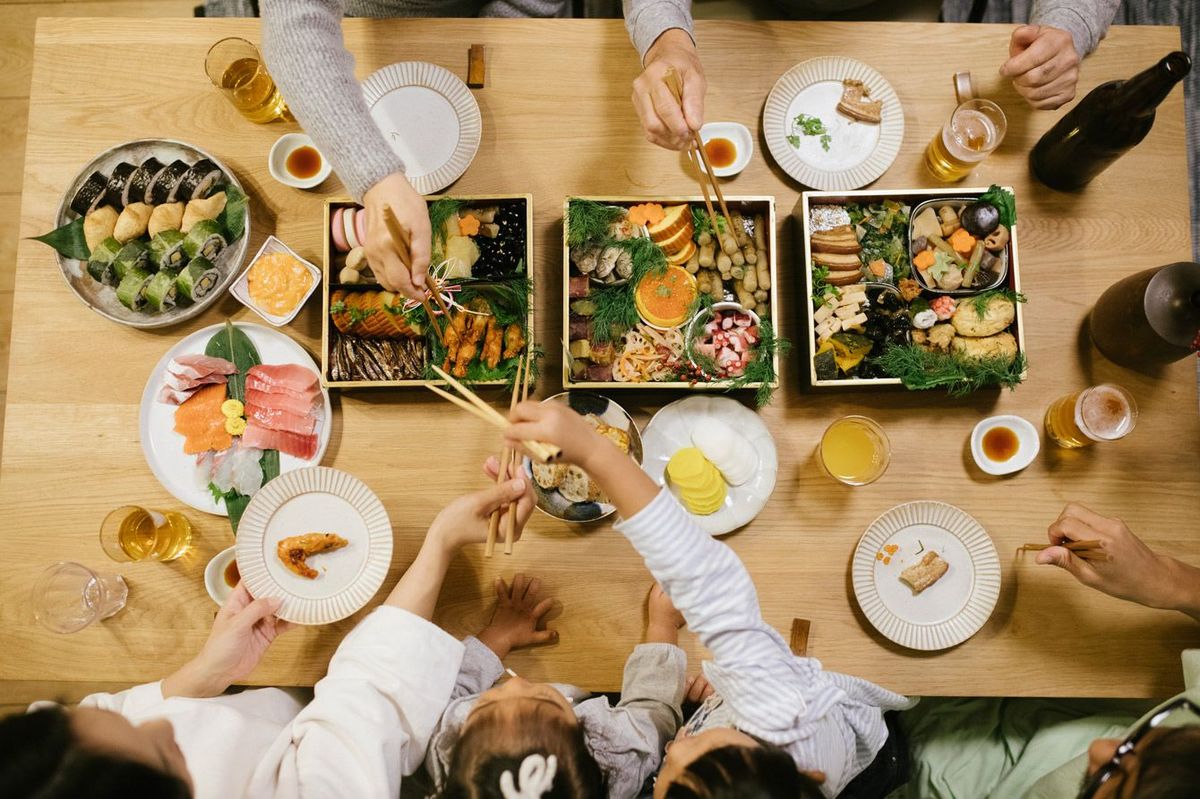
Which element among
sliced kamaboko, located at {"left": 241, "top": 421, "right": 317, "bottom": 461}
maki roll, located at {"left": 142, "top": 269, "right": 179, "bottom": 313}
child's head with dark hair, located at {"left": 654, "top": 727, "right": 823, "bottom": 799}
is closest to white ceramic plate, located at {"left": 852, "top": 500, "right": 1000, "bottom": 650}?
child's head with dark hair, located at {"left": 654, "top": 727, "right": 823, "bottom": 799}

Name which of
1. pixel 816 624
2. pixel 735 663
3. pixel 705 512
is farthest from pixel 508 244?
pixel 816 624

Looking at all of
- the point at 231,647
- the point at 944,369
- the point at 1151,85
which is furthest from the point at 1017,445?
the point at 231,647

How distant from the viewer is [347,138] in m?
1.78

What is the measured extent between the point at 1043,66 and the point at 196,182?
236 cm

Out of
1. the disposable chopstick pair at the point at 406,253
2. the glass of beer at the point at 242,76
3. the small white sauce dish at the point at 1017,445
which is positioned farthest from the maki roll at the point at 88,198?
the small white sauce dish at the point at 1017,445

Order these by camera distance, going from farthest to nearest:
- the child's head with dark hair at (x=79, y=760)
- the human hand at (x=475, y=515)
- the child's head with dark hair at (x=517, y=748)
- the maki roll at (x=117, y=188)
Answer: the maki roll at (x=117, y=188) → the human hand at (x=475, y=515) → the child's head with dark hair at (x=517, y=748) → the child's head with dark hair at (x=79, y=760)

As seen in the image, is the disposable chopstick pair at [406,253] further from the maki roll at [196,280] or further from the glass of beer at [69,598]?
the glass of beer at [69,598]

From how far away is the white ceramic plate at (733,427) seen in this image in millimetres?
1916

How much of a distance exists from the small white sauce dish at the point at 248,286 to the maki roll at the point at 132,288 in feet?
0.73

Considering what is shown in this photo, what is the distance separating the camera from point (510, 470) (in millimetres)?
1839

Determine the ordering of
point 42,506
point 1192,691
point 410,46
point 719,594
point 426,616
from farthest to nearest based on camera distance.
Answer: point 410,46, point 42,506, point 426,616, point 1192,691, point 719,594

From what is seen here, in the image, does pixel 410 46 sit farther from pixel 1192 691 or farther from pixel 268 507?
pixel 1192 691

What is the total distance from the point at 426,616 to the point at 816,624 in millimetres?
1038

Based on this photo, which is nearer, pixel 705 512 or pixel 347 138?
pixel 347 138
